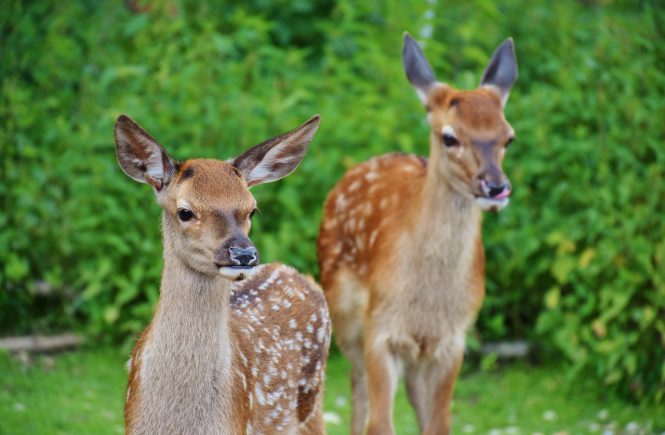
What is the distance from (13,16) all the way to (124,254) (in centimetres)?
223

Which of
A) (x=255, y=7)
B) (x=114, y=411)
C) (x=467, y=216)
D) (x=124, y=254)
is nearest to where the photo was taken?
(x=467, y=216)

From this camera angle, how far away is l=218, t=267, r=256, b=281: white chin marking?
4.61m

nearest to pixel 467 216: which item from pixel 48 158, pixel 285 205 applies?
pixel 285 205

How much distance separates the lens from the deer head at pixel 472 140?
6.25m

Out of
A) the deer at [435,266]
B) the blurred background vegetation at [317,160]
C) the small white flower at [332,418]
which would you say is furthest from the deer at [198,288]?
the blurred background vegetation at [317,160]

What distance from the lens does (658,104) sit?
853 cm

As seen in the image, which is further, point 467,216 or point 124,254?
point 124,254

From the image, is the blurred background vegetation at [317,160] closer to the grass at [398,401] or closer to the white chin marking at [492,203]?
the grass at [398,401]

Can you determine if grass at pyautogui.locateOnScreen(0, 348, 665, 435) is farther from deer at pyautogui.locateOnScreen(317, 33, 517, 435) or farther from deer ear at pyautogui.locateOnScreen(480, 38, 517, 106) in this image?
deer ear at pyautogui.locateOnScreen(480, 38, 517, 106)

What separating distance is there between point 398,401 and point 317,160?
182 centimetres

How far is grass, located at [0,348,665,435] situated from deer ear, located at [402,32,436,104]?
2263 mm

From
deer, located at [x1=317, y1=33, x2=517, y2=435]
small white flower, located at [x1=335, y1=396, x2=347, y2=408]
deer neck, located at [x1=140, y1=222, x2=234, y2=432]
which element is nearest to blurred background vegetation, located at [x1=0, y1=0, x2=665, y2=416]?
small white flower, located at [x1=335, y1=396, x2=347, y2=408]

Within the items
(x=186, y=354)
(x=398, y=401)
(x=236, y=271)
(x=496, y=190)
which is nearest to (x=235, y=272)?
(x=236, y=271)

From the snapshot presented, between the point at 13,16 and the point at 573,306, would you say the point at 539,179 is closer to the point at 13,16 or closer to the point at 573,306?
the point at 573,306
